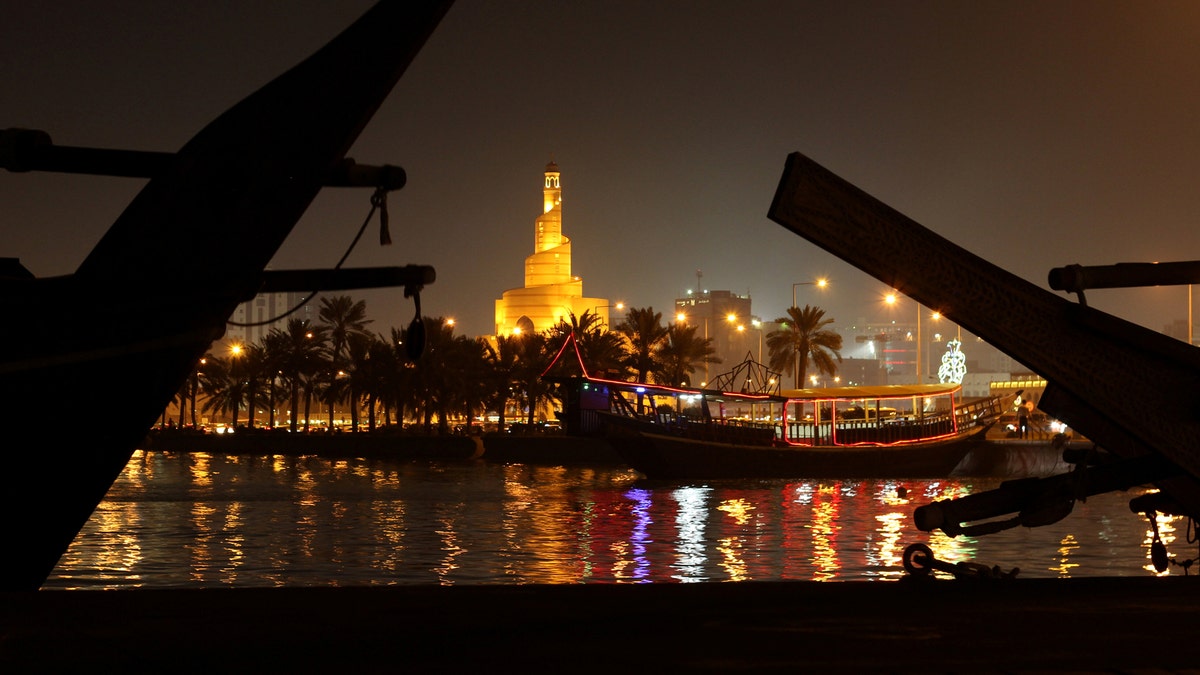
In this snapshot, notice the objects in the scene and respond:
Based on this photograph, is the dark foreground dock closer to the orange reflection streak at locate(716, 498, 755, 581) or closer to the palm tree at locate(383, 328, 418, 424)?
the orange reflection streak at locate(716, 498, 755, 581)

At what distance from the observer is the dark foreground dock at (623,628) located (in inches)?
198

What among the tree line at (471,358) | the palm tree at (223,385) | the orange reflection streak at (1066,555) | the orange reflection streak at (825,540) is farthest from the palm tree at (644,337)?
the orange reflection streak at (1066,555)

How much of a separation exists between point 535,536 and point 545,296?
125m

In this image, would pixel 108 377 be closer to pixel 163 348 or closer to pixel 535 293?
pixel 163 348

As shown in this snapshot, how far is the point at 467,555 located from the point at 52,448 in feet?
47.1

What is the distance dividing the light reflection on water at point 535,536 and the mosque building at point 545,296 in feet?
326

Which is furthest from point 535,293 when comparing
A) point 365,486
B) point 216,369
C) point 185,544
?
point 185,544

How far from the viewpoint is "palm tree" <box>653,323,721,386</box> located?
7575 centimetres

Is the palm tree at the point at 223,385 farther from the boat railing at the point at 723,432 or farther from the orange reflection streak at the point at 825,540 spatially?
the orange reflection streak at the point at 825,540

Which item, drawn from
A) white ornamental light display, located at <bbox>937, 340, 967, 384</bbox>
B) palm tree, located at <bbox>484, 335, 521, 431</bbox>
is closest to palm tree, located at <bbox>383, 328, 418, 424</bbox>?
palm tree, located at <bbox>484, 335, 521, 431</bbox>

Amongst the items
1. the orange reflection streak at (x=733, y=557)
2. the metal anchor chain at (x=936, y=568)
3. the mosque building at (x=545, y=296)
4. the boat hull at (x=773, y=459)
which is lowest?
the orange reflection streak at (x=733, y=557)

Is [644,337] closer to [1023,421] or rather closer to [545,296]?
[1023,421]

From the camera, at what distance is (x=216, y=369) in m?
87.4

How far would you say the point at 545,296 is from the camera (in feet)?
487
